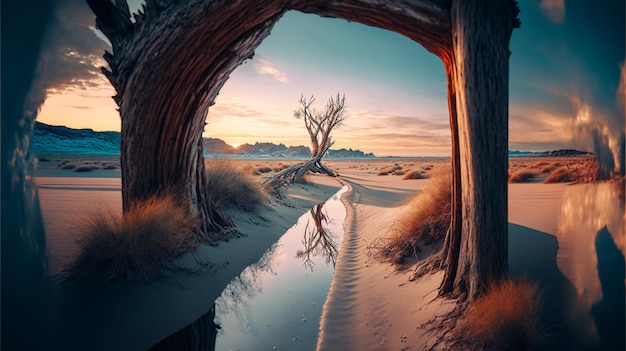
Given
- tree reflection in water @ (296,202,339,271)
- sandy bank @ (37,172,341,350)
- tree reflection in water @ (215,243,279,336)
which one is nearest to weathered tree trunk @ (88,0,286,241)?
sandy bank @ (37,172,341,350)

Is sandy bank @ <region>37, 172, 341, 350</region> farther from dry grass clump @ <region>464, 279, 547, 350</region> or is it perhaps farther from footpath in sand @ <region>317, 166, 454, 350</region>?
dry grass clump @ <region>464, 279, 547, 350</region>

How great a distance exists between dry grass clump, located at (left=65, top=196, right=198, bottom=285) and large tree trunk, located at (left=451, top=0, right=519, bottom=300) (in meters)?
4.06

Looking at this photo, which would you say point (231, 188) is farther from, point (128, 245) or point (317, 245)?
point (128, 245)

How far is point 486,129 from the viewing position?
2.93m

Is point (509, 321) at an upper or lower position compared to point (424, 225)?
lower

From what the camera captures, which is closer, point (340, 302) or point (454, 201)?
point (454, 201)

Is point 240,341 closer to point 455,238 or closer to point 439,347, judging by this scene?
point 439,347

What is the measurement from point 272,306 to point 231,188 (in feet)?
17.6

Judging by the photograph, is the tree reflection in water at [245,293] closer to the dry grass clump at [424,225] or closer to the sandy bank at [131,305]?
the sandy bank at [131,305]

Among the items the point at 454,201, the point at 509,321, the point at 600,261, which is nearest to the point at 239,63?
the point at 454,201

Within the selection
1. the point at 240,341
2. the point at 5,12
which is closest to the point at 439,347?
the point at 240,341

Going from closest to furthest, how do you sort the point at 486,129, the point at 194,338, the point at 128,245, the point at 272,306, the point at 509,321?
the point at 509,321
the point at 486,129
the point at 194,338
the point at 128,245
the point at 272,306

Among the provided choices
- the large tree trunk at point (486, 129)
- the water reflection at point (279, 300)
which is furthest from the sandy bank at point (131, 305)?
the large tree trunk at point (486, 129)

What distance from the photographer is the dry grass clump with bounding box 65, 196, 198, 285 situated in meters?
3.74
